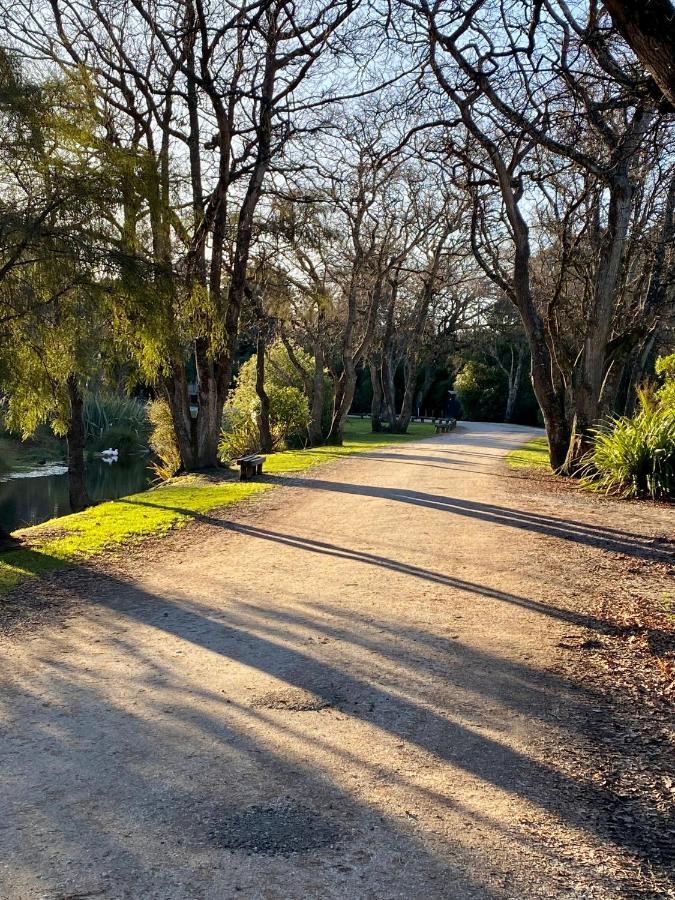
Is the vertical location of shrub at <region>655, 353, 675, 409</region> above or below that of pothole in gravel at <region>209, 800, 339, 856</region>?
above

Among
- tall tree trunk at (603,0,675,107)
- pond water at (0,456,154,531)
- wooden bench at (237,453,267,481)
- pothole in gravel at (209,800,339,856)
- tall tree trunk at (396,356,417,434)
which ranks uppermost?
tall tree trunk at (603,0,675,107)

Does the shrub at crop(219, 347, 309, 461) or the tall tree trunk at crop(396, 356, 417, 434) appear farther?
the tall tree trunk at crop(396, 356, 417, 434)

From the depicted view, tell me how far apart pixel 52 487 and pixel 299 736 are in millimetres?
27624

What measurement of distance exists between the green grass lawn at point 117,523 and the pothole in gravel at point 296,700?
148 inches

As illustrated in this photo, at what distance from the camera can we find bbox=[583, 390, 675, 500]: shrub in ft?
44.7

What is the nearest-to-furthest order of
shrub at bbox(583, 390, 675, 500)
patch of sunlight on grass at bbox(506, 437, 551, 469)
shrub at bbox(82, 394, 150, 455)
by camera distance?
shrub at bbox(583, 390, 675, 500)
patch of sunlight on grass at bbox(506, 437, 551, 469)
shrub at bbox(82, 394, 150, 455)

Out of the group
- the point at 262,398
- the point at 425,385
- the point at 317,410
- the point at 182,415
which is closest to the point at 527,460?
the point at 262,398

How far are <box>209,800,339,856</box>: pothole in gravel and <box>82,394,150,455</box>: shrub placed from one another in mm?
39431

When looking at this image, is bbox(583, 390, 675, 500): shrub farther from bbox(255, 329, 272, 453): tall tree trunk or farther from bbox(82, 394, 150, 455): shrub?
bbox(82, 394, 150, 455): shrub

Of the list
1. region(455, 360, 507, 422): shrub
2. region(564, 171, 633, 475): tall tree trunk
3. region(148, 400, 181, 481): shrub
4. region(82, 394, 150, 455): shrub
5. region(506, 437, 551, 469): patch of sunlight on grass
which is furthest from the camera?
region(455, 360, 507, 422): shrub

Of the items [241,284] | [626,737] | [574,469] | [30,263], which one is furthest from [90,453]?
[626,737]

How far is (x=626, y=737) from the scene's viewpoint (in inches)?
173

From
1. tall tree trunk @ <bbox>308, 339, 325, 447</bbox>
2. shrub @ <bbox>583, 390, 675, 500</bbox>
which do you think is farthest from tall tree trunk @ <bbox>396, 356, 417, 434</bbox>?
shrub @ <bbox>583, 390, 675, 500</bbox>

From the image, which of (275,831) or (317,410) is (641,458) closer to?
(275,831)
